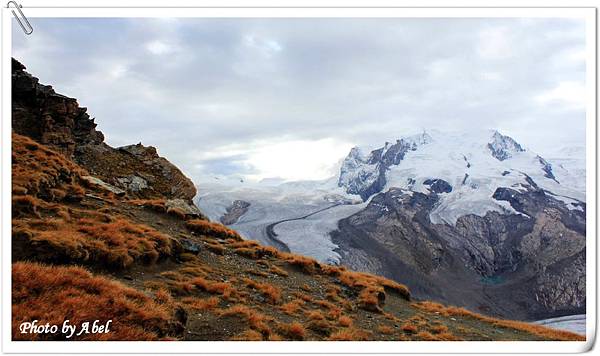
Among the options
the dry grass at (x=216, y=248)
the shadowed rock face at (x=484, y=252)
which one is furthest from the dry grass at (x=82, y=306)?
the shadowed rock face at (x=484, y=252)

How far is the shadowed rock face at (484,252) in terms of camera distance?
3155 inches

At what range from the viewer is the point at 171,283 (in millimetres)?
7371

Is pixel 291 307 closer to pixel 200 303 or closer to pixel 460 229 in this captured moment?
pixel 200 303

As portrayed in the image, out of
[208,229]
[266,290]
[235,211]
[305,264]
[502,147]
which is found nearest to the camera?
[266,290]

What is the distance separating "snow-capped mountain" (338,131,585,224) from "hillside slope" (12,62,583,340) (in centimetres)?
9039

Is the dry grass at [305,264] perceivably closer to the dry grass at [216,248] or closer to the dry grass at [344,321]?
the dry grass at [216,248]

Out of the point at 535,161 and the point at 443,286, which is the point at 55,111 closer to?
the point at 443,286

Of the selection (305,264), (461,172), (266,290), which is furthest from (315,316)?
(461,172)

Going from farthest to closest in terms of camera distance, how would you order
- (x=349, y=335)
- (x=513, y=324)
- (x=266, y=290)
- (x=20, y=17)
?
(x=513, y=324) < (x=266, y=290) < (x=20, y=17) < (x=349, y=335)

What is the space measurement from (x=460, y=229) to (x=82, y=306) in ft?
395

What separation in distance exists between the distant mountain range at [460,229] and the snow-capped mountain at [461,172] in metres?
0.57

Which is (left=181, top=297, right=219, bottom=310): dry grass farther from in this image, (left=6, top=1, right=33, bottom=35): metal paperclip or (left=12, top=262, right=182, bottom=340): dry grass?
(left=6, top=1, right=33, bottom=35): metal paperclip

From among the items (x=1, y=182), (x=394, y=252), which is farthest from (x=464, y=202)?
(x=1, y=182)
